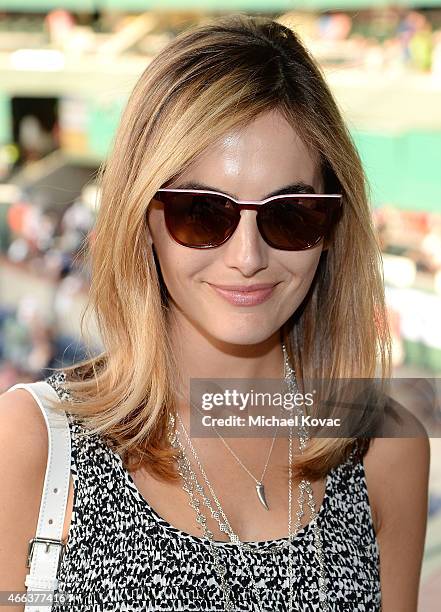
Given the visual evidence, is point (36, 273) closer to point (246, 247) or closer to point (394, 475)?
point (394, 475)

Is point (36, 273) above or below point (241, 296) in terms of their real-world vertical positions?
above

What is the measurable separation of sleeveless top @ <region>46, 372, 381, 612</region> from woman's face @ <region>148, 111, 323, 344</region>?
9.9 inches

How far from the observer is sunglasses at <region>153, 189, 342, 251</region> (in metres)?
1.24

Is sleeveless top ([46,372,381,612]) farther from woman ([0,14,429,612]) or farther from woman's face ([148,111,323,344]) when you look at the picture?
woman's face ([148,111,323,344])

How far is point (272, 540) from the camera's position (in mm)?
1325

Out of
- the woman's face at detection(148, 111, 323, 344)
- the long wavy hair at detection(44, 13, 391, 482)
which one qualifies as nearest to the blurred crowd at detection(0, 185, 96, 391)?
the long wavy hair at detection(44, 13, 391, 482)

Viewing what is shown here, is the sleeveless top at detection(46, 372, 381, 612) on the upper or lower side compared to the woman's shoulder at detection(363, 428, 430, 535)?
lower

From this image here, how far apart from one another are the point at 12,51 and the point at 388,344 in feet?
25.0

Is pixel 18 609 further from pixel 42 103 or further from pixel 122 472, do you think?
pixel 42 103

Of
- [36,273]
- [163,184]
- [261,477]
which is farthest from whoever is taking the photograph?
[36,273]

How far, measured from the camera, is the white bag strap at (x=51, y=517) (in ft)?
3.82

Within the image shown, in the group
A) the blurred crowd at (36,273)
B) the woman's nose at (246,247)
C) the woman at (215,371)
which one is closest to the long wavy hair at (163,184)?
the woman at (215,371)

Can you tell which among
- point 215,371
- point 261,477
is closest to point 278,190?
point 215,371

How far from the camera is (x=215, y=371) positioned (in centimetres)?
145
